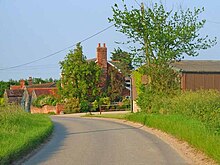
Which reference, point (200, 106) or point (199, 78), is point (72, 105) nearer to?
point (199, 78)

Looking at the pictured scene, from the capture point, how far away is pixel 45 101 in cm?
6875

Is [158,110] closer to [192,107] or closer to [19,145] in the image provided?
[192,107]

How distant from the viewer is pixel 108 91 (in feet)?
206

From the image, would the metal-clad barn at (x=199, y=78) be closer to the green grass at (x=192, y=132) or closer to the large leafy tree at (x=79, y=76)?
the green grass at (x=192, y=132)

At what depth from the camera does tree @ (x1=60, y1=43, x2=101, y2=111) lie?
6041cm

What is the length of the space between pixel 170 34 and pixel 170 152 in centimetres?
1811

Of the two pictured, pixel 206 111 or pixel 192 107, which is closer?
pixel 206 111

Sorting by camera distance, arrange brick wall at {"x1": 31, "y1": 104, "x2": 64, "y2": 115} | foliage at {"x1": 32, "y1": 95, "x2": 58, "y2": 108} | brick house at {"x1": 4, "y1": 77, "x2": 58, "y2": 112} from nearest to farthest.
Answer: brick wall at {"x1": 31, "y1": 104, "x2": 64, "y2": 115} < foliage at {"x1": 32, "y1": 95, "x2": 58, "y2": 108} < brick house at {"x1": 4, "y1": 77, "x2": 58, "y2": 112}

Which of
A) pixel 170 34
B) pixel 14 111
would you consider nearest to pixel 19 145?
pixel 14 111

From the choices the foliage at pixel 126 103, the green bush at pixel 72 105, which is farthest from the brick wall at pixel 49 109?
the foliage at pixel 126 103

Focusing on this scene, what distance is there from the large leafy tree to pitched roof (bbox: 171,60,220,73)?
14837 millimetres

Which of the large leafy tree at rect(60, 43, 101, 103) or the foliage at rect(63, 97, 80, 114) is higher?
the large leafy tree at rect(60, 43, 101, 103)

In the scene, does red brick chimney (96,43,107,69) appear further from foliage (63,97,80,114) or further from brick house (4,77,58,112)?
brick house (4,77,58,112)

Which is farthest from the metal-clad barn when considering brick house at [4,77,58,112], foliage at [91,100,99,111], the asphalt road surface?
brick house at [4,77,58,112]
